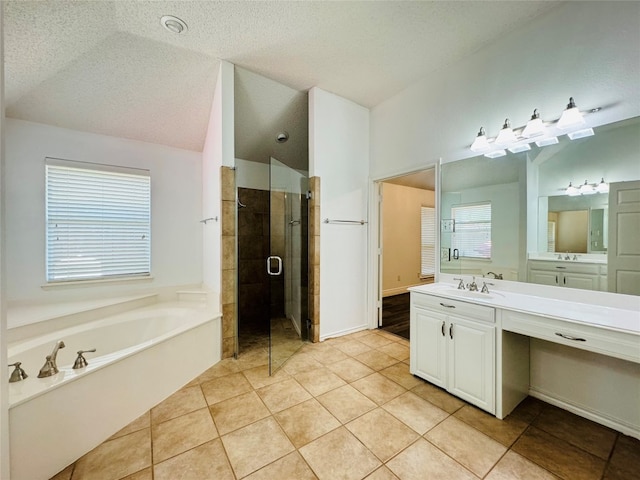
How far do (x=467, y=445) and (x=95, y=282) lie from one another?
3.91 m

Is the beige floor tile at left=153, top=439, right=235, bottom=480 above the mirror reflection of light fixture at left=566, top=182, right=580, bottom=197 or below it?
below

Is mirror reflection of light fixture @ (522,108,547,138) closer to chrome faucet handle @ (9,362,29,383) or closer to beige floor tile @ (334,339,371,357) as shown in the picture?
beige floor tile @ (334,339,371,357)

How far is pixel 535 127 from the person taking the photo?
6.25ft

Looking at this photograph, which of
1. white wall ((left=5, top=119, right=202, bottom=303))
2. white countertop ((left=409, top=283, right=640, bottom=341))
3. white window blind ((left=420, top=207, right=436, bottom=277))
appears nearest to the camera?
white countertop ((left=409, top=283, right=640, bottom=341))

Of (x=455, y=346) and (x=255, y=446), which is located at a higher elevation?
(x=455, y=346)

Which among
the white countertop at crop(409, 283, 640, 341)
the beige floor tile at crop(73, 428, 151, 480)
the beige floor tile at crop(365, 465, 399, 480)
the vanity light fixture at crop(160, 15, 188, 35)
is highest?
the vanity light fixture at crop(160, 15, 188, 35)

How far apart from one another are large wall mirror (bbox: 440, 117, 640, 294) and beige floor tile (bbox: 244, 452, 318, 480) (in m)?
2.06

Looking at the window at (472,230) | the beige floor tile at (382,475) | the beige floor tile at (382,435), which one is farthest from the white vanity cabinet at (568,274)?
the beige floor tile at (382,475)

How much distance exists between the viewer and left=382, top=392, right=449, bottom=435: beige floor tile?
64.7 inches

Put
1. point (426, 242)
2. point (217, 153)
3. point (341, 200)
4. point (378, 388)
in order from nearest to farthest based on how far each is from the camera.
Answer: point (378, 388) < point (217, 153) < point (341, 200) < point (426, 242)

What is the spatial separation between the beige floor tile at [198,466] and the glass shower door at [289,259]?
135 centimetres

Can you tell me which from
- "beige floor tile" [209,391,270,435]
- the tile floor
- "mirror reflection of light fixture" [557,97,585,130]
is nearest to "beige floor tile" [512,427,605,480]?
the tile floor

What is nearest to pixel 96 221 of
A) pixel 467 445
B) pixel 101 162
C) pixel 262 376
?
pixel 101 162

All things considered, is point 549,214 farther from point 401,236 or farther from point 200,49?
point 401,236
